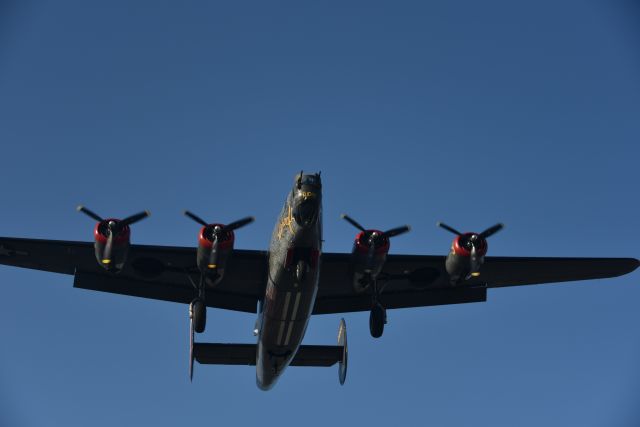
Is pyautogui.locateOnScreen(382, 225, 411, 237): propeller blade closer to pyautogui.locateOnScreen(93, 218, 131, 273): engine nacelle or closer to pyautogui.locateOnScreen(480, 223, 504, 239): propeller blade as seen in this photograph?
pyautogui.locateOnScreen(480, 223, 504, 239): propeller blade

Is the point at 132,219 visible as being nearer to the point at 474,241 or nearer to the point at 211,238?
the point at 211,238

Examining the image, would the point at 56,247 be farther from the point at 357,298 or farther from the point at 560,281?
the point at 560,281

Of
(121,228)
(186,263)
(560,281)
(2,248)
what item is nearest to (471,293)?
(560,281)

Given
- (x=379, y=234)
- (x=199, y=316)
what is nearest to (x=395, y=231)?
(x=379, y=234)

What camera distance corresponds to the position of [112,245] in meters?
23.4

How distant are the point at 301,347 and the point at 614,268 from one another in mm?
12517

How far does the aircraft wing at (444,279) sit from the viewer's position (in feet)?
Result: 91.2

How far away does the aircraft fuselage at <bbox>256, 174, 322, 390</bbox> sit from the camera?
22609mm

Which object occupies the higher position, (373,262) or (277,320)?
(373,262)

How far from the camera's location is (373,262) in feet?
81.7

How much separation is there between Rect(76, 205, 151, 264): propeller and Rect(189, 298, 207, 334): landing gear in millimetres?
3063

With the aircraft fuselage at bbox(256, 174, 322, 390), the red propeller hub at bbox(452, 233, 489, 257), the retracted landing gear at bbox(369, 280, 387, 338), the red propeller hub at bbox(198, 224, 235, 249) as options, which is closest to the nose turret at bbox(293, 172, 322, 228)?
the aircraft fuselage at bbox(256, 174, 322, 390)

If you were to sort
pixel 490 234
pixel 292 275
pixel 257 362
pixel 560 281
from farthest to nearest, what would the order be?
pixel 560 281 → pixel 257 362 → pixel 490 234 → pixel 292 275

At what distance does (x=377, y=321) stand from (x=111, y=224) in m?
9.27
